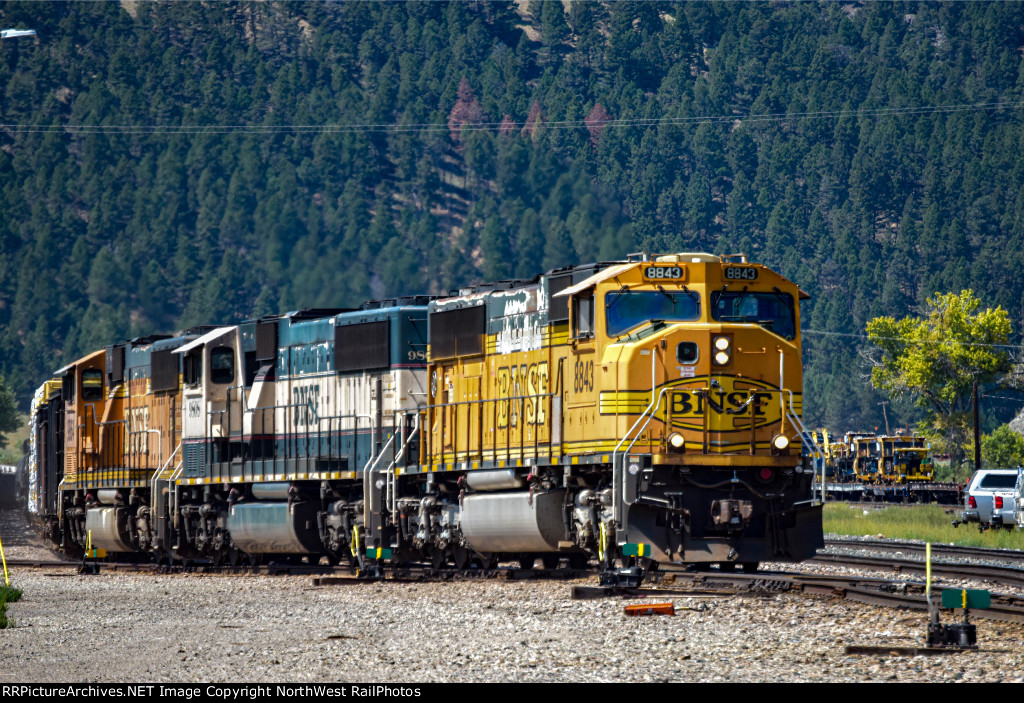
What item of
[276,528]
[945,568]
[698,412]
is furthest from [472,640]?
[276,528]

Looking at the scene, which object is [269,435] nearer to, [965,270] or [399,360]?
[399,360]

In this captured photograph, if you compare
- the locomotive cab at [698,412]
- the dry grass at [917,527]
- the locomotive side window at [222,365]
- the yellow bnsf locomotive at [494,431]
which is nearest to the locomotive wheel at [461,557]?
the yellow bnsf locomotive at [494,431]

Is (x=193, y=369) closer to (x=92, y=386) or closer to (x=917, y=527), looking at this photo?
(x=92, y=386)

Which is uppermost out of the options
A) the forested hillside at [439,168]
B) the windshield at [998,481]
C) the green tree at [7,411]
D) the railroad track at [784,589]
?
the forested hillside at [439,168]

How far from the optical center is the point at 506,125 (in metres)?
170

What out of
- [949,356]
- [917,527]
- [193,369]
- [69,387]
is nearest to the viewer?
[193,369]

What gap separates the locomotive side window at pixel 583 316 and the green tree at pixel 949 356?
64.9 meters

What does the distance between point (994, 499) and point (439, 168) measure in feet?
414

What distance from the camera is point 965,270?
145750 millimetres

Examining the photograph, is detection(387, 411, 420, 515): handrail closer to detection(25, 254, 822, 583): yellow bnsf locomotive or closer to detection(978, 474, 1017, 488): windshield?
detection(25, 254, 822, 583): yellow bnsf locomotive

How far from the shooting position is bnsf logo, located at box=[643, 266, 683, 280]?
18797 millimetres

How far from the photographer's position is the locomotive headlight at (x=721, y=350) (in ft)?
60.7

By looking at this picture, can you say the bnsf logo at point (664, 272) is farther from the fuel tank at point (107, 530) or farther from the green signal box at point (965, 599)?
the fuel tank at point (107, 530)
